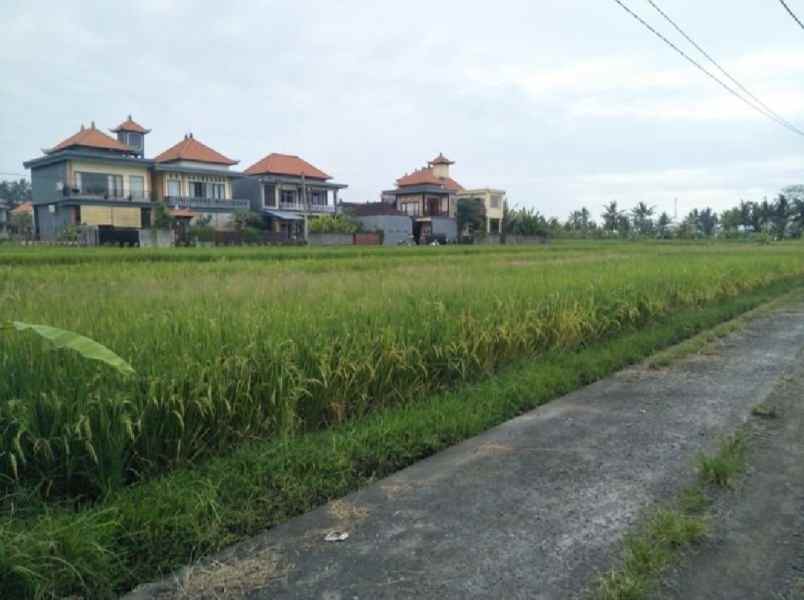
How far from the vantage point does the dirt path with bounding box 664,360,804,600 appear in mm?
2580

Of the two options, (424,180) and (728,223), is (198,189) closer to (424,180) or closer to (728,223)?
(424,180)

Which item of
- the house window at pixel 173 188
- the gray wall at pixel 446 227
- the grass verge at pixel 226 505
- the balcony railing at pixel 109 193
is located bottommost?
the grass verge at pixel 226 505

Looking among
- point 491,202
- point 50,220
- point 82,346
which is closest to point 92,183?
point 50,220

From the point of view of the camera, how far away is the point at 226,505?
3115mm

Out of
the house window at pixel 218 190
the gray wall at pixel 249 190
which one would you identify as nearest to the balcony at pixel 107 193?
the house window at pixel 218 190

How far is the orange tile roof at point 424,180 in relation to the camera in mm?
54500

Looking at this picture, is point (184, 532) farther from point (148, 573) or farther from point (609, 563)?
point (609, 563)

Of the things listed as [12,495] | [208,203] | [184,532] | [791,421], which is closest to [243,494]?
[184,532]

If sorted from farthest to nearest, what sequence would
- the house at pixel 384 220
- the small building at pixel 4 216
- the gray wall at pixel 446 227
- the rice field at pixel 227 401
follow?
the small building at pixel 4 216
the gray wall at pixel 446 227
the house at pixel 384 220
the rice field at pixel 227 401

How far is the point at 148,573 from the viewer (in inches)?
104

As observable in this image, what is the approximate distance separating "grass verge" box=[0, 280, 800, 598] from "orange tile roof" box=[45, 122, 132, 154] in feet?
130

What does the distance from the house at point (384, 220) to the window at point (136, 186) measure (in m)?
14.1

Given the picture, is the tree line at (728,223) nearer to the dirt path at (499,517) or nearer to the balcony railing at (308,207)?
the balcony railing at (308,207)

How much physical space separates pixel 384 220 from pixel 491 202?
51.1ft
